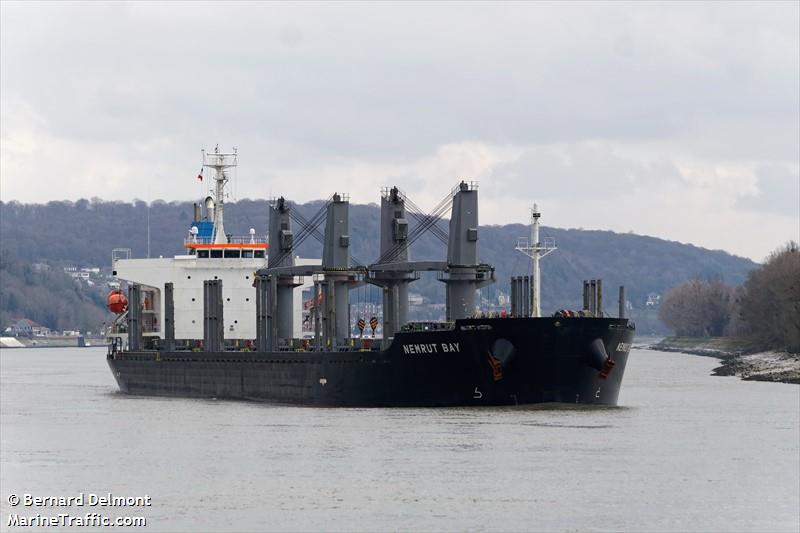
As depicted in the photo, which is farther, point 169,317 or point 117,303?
point 117,303

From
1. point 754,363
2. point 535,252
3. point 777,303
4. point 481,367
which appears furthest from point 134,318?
point 777,303

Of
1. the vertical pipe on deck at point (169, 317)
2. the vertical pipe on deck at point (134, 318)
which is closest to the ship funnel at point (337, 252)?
the vertical pipe on deck at point (169, 317)

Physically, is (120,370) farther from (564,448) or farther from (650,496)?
(650,496)

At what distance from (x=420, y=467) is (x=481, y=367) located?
14.4 metres

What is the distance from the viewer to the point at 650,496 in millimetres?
38156

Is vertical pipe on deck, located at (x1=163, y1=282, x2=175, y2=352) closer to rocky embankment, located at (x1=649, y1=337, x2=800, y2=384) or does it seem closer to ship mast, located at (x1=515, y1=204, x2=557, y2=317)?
ship mast, located at (x1=515, y1=204, x2=557, y2=317)

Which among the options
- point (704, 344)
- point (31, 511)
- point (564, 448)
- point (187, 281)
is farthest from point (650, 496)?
point (704, 344)

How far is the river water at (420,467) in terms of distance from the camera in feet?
116

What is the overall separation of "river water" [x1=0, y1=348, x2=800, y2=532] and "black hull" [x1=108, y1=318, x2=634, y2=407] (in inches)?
35.7

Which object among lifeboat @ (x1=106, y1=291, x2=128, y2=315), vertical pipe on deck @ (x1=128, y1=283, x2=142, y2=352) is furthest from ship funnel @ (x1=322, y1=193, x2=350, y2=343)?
lifeboat @ (x1=106, y1=291, x2=128, y2=315)

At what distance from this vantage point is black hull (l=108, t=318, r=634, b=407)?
55688mm

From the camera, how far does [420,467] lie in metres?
42.5

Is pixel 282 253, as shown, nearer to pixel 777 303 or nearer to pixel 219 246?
pixel 219 246

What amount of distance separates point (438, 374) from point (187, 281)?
26060 mm
